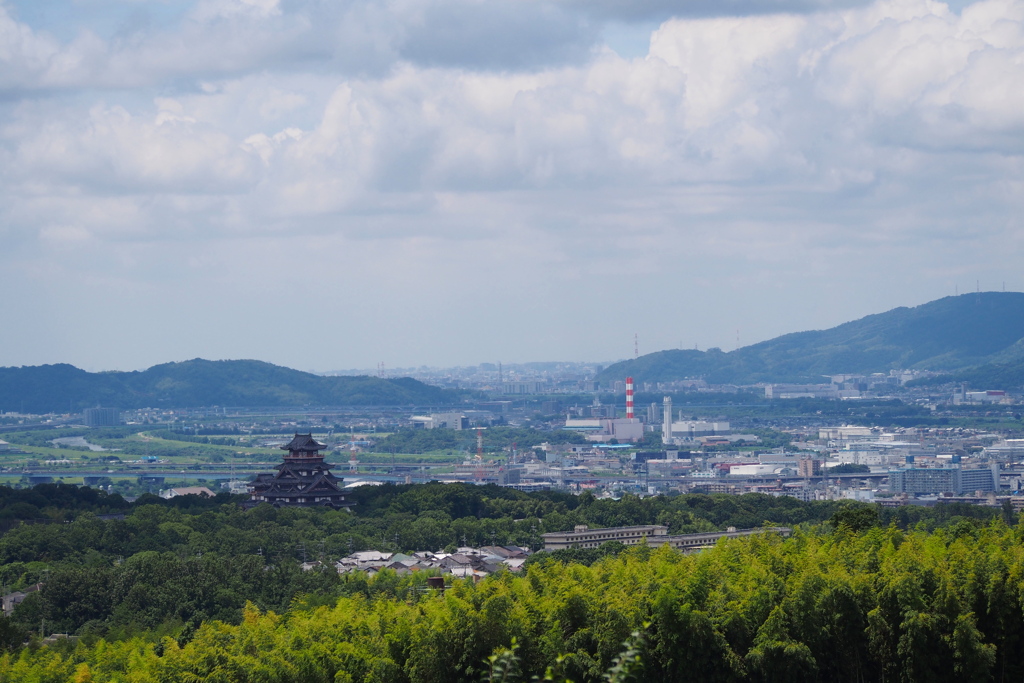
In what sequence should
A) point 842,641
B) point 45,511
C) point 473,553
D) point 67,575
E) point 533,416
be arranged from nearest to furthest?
point 842,641, point 67,575, point 473,553, point 45,511, point 533,416

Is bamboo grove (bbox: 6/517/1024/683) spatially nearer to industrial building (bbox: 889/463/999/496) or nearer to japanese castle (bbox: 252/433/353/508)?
japanese castle (bbox: 252/433/353/508)

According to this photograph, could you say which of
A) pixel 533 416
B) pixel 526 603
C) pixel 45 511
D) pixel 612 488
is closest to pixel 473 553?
pixel 45 511

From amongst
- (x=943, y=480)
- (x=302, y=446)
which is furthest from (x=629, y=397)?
(x=302, y=446)

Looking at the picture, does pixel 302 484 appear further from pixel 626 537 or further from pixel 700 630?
pixel 700 630

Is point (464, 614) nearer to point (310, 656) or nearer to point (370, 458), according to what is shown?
point (310, 656)

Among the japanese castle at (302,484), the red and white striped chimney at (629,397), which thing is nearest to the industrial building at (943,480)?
the japanese castle at (302,484)

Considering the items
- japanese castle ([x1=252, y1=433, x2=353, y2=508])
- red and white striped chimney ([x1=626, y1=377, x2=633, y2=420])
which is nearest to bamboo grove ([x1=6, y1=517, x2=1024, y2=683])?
japanese castle ([x1=252, y1=433, x2=353, y2=508])
